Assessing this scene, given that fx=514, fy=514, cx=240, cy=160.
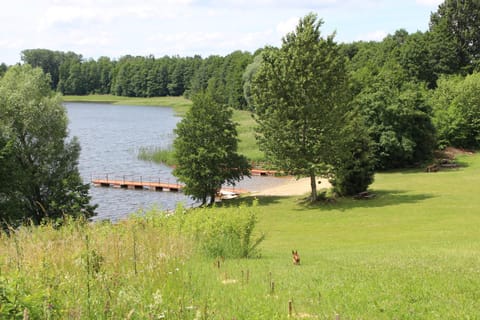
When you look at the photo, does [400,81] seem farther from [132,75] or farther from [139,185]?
[132,75]

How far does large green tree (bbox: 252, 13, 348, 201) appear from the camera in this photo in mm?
35094

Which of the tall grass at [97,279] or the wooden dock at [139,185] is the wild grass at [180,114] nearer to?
the wooden dock at [139,185]

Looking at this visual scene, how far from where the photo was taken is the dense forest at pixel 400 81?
5303cm

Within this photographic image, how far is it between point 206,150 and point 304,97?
9436 millimetres

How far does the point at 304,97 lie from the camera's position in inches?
1394

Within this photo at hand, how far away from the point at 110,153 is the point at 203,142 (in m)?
31.5

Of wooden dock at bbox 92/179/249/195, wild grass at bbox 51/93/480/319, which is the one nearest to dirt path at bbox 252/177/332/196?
wooden dock at bbox 92/179/249/195

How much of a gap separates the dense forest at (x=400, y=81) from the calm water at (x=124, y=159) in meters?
11.0

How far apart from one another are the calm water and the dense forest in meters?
11.0

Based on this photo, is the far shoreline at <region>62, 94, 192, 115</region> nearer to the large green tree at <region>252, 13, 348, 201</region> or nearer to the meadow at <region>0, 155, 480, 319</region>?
the large green tree at <region>252, 13, 348, 201</region>

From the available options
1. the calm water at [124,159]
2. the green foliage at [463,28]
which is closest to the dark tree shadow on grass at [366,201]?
the calm water at [124,159]

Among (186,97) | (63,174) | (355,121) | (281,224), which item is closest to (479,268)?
(281,224)

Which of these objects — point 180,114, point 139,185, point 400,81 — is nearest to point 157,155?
point 139,185

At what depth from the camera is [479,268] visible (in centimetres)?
1303
